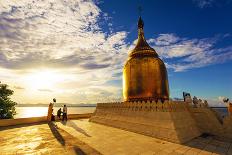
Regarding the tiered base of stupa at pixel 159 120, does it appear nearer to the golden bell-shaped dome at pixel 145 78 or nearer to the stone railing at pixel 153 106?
the stone railing at pixel 153 106

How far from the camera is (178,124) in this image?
10688 mm

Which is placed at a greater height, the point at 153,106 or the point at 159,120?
the point at 153,106

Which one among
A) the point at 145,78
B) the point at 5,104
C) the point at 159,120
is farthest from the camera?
the point at 5,104

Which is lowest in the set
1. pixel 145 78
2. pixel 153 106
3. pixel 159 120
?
pixel 159 120

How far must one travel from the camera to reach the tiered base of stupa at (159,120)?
10297mm

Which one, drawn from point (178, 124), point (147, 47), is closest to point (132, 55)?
point (147, 47)

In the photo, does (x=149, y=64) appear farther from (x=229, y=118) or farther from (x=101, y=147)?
(x=101, y=147)

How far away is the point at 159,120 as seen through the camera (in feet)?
37.8

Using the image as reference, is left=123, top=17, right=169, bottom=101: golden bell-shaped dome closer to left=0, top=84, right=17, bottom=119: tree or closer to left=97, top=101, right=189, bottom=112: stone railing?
left=97, top=101, right=189, bottom=112: stone railing

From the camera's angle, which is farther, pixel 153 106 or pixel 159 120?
pixel 153 106

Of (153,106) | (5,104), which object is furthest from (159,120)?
(5,104)

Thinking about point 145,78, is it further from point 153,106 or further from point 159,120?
point 159,120

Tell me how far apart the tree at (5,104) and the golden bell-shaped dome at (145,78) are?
16768 mm

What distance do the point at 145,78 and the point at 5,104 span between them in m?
19.8
